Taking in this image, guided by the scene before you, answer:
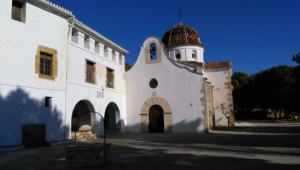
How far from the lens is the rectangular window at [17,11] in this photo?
11.0 meters

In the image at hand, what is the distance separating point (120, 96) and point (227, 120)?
34.9 ft

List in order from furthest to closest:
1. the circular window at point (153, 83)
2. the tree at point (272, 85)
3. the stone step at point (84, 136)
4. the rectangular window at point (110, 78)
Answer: the tree at point (272, 85) → the circular window at point (153, 83) → the rectangular window at point (110, 78) → the stone step at point (84, 136)

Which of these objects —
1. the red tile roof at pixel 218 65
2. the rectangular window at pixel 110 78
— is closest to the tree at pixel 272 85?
the red tile roof at pixel 218 65

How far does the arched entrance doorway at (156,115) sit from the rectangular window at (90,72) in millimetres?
4970

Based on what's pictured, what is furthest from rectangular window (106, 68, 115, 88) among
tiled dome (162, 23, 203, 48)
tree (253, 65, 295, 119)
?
tree (253, 65, 295, 119)

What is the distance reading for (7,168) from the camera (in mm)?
6730

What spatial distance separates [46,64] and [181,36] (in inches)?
627

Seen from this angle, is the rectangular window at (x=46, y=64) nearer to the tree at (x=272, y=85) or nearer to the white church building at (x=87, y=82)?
the white church building at (x=87, y=82)

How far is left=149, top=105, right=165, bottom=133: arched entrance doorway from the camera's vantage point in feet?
62.1

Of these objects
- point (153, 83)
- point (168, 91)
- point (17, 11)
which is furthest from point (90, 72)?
point (168, 91)

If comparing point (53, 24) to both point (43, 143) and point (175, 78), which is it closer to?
point (43, 143)

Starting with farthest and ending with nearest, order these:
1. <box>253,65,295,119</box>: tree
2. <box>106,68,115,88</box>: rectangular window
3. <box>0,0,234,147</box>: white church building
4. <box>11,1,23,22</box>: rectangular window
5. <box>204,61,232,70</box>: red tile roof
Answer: <box>253,65,295,119</box>: tree < <box>204,61,232,70</box>: red tile roof < <box>106,68,115,88</box>: rectangular window < <box>11,1,23,22</box>: rectangular window < <box>0,0,234,147</box>: white church building

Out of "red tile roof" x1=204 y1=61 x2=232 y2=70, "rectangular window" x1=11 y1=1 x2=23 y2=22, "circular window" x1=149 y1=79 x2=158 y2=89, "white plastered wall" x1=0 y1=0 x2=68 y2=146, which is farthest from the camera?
"red tile roof" x1=204 y1=61 x2=232 y2=70

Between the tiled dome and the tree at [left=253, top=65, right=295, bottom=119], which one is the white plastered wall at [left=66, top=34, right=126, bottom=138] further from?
the tree at [left=253, top=65, right=295, bottom=119]
